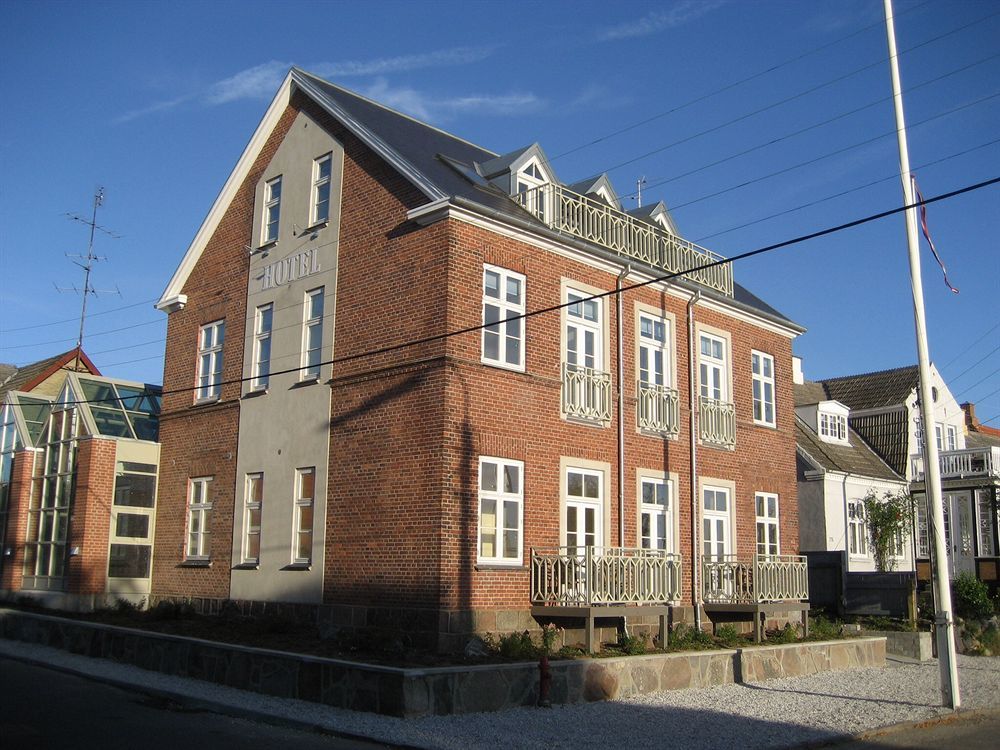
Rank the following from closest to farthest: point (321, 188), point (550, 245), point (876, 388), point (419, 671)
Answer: point (419, 671) → point (550, 245) → point (321, 188) → point (876, 388)

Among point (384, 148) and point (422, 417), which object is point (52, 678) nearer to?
point (422, 417)

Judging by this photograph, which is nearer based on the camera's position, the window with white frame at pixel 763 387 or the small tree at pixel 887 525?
the window with white frame at pixel 763 387

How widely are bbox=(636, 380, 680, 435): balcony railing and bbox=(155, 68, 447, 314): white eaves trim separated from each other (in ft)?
20.8

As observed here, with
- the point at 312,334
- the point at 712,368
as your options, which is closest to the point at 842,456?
the point at 712,368

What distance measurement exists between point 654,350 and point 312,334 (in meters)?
7.39

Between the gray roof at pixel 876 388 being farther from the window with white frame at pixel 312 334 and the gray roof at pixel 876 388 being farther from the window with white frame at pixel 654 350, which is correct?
the window with white frame at pixel 312 334

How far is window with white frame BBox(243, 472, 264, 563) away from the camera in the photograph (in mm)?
20516

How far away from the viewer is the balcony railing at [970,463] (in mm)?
33500

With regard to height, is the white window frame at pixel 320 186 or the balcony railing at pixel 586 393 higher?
the white window frame at pixel 320 186

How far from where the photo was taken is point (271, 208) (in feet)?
73.4

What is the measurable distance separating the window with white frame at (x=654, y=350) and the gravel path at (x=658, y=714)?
682cm

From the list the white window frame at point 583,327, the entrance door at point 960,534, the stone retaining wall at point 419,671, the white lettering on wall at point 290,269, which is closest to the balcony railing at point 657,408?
the white window frame at point 583,327

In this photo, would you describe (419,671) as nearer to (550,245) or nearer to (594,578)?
(594,578)

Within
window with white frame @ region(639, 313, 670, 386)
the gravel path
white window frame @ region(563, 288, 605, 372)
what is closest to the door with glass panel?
the gravel path
